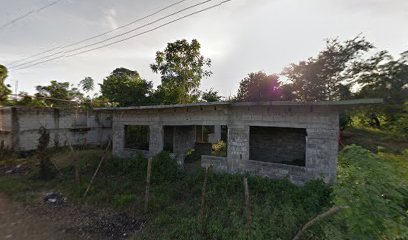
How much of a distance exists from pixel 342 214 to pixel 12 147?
18415mm

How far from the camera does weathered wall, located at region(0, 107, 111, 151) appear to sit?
14.9 m

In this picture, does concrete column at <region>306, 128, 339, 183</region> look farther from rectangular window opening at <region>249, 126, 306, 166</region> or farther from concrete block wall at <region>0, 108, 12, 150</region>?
concrete block wall at <region>0, 108, 12, 150</region>

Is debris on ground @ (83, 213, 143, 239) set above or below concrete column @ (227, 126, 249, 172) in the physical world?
below

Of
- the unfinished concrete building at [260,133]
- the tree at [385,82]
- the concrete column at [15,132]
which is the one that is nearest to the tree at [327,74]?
the tree at [385,82]

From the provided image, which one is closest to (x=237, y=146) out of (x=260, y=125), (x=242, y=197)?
(x=260, y=125)

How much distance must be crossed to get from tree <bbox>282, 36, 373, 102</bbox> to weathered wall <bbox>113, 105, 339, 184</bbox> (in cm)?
1025

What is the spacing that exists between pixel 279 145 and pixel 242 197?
6.19 m

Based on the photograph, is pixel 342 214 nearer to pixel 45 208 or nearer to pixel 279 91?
pixel 45 208

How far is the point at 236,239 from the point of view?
16.2 ft

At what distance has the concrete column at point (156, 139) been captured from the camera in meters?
11.7

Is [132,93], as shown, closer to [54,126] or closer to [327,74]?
[54,126]

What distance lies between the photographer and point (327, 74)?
18.8 metres

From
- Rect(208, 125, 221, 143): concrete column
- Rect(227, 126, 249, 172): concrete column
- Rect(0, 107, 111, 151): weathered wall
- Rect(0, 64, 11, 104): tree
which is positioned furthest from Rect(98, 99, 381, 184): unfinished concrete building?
Rect(0, 64, 11, 104): tree

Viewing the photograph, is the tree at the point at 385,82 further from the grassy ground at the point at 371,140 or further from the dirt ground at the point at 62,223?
the dirt ground at the point at 62,223
